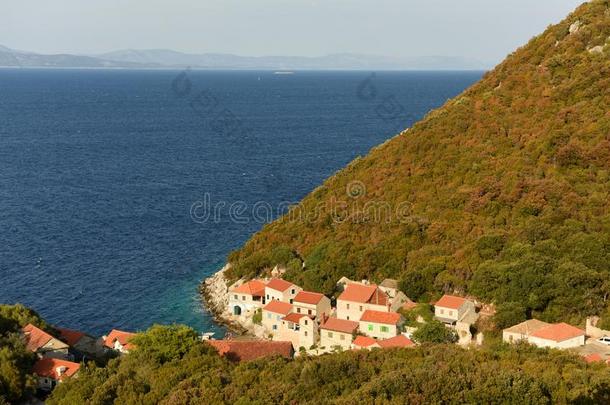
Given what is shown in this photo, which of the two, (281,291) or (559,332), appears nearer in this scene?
(559,332)

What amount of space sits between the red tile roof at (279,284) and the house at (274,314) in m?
1.62

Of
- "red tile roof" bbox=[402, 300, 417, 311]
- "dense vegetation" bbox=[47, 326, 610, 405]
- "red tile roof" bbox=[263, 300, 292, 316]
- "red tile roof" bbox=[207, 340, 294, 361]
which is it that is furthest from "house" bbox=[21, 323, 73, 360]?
"red tile roof" bbox=[402, 300, 417, 311]

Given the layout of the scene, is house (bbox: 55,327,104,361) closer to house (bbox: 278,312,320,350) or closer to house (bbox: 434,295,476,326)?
house (bbox: 278,312,320,350)

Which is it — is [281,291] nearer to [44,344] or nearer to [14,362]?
[44,344]

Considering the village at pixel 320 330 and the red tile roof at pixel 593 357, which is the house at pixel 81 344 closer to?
the village at pixel 320 330

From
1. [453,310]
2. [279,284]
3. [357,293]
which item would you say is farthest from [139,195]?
[453,310]

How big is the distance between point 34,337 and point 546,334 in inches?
1135

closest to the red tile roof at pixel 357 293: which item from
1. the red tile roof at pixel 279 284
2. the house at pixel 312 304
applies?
the house at pixel 312 304

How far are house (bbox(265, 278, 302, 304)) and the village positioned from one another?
0.07 meters

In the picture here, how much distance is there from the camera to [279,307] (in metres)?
43.2

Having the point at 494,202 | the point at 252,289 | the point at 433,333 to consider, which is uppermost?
the point at 494,202

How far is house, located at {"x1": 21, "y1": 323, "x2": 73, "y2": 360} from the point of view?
3409cm

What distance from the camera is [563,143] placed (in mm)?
51219

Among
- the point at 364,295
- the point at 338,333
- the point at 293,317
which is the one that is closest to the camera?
the point at 338,333
